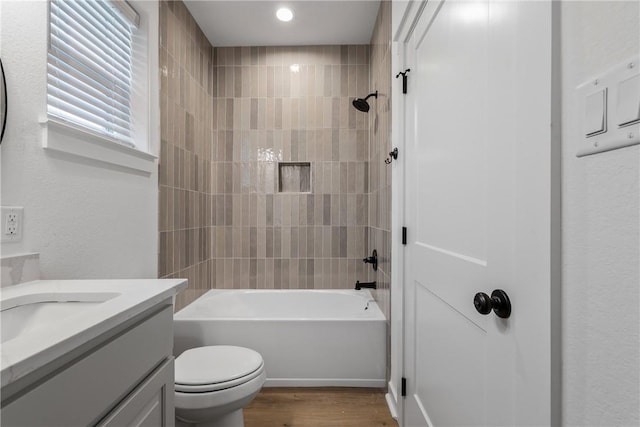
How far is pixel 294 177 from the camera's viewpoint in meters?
2.90

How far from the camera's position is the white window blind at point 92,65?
1.29 meters

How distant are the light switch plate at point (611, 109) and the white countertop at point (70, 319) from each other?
90 centimetres

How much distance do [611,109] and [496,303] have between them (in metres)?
0.47

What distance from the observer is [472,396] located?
926 mm

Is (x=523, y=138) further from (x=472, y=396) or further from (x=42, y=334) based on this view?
(x=42, y=334)

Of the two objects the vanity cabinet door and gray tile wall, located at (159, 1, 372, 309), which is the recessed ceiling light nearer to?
gray tile wall, located at (159, 1, 372, 309)

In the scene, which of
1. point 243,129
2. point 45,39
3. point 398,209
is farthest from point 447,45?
point 243,129

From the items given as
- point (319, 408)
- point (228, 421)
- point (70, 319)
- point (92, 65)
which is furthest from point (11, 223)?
point (319, 408)

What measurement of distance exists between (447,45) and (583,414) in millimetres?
1053

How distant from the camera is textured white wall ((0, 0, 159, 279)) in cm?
107

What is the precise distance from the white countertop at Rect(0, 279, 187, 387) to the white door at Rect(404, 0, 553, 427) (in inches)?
33.3

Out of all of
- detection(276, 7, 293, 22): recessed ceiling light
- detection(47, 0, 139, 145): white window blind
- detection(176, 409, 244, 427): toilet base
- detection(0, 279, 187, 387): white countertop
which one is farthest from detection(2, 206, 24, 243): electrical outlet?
detection(276, 7, 293, 22): recessed ceiling light

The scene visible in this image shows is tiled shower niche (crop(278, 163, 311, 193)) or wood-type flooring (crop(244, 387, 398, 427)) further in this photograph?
tiled shower niche (crop(278, 163, 311, 193))

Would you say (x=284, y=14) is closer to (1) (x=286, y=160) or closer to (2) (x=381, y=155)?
(1) (x=286, y=160)
